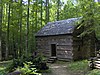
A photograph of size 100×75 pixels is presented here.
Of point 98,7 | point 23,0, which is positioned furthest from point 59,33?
point 98,7

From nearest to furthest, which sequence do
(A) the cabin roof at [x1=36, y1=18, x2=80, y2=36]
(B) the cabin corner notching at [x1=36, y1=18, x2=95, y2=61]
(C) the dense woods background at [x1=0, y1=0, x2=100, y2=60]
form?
1. (C) the dense woods background at [x1=0, y1=0, x2=100, y2=60]
2. (B) the cabin corner notching at [x1=36, y1=18, x2=95, y2=61]
3. (A) the cabin roof at [x1=36, y1=18, x2=80, y2=36]

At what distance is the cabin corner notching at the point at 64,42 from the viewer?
1962cm

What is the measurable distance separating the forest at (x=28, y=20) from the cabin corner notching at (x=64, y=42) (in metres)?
1.81

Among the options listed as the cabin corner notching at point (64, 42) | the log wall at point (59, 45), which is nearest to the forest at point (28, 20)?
the cabin corner notching at point (64, 42)

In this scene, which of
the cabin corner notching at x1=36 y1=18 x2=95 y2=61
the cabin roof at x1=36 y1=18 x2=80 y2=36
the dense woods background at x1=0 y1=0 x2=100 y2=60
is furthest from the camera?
the cabin roof at x1=36 y1=18 x2=80 y2=36

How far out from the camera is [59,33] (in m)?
20.4

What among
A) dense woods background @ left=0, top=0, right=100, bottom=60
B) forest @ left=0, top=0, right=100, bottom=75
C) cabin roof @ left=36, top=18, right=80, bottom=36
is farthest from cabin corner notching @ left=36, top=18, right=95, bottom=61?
dense woods background @ left=0, top=0, right=100, bottom=60

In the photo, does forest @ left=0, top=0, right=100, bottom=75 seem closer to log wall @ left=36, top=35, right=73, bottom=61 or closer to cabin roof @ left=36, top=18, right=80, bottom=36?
cabin roof @ left=36, top=18, right=80, bottom=36

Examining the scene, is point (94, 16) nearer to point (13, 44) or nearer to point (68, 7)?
point (13, 44)

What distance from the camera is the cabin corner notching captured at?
64.4 feet

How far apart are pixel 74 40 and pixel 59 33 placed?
1946 millimetres

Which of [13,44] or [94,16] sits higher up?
[94,16]

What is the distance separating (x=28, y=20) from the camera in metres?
21.6

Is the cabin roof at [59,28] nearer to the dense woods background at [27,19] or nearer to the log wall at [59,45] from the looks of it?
the log wall at [59,45]
